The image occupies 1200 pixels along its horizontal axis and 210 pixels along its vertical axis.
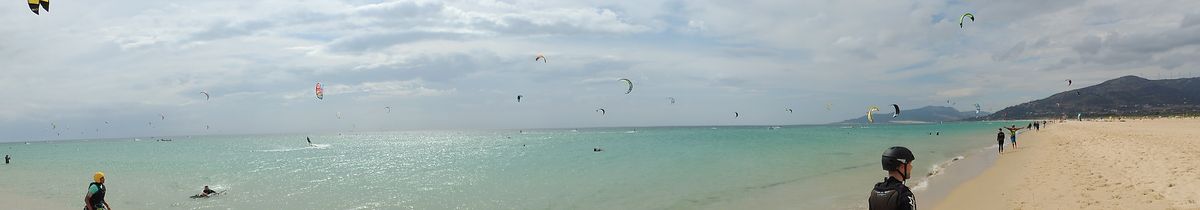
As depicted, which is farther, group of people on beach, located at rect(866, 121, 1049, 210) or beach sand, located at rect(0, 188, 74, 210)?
beach sand, located at rect(0, 188, 74, 210)

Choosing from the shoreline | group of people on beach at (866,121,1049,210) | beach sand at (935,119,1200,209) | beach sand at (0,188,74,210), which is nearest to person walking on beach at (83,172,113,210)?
beach sand at (0,188,74,210)

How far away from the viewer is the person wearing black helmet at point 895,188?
406 centimetres

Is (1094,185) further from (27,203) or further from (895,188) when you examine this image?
(27,203)

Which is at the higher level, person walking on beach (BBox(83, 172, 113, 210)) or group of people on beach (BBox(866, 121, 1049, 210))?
group of people on beach (BBox(866, 121, 1049, 210))

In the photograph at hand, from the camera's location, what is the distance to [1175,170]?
1571 centimetres

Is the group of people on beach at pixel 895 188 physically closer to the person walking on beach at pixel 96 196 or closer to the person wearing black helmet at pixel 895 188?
the person wearing black helmet at pixel 895 188

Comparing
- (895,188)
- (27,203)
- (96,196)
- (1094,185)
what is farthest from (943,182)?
(27,203)

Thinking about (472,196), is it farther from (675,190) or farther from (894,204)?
(894,204)

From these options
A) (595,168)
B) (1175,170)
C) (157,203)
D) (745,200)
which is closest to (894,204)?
(745,200)

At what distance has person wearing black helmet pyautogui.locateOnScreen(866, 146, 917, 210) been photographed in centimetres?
406

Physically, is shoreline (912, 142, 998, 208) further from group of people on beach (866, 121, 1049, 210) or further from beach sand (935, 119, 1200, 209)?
group of people on beach (866, 121, 1049, 210)

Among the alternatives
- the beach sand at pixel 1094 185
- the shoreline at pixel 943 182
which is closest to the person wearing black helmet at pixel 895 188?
the beach sand at pixel 1094 185

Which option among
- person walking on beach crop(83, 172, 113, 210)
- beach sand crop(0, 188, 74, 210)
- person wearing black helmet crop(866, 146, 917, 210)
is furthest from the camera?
beach sand crop(0, 188, 74, 210)

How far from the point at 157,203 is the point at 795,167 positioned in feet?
87.2
